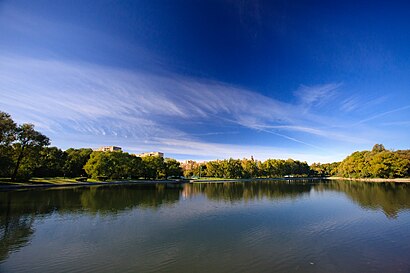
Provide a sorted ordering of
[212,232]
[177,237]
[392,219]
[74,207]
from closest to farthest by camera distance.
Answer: [177,237], [212,232], [392,219], [74,207]

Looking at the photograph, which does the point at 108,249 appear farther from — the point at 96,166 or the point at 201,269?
the point at 96,166

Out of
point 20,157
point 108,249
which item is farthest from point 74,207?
point 20,157

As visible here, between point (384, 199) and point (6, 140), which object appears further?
point (6, 140)

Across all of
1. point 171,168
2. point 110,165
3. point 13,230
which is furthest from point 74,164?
point 13,230

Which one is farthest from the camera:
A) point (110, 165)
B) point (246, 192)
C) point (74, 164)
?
point (74, 164)

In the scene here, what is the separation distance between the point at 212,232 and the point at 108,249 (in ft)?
24.0

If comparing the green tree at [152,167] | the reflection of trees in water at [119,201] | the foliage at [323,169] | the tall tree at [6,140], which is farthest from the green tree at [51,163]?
the foliage at [323,169]

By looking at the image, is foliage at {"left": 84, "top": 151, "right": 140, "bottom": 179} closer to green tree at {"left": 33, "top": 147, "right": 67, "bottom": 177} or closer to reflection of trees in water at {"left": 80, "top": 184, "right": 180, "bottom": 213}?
green tree at {"left": 33, "top": 147, "right": 67, "bottom": 177}

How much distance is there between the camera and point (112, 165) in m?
77.0

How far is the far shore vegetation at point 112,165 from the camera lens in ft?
172

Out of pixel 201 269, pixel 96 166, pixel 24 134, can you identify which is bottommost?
pixel 201 269

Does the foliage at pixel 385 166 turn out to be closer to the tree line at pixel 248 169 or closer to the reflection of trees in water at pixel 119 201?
the tree line at pixel 248 169

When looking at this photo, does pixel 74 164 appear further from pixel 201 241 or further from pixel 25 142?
pixel 201 241

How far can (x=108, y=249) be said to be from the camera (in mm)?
13891
